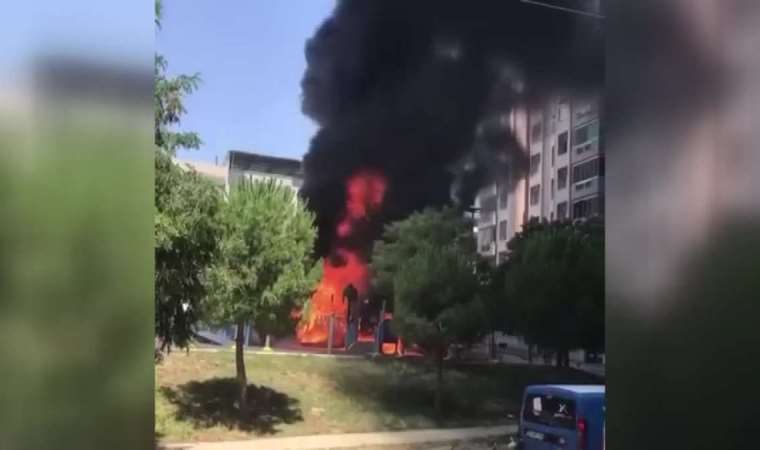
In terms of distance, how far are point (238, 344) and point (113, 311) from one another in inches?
22.8

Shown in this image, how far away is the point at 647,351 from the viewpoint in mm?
3658

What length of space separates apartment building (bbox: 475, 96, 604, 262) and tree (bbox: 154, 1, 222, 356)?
1.21 meters

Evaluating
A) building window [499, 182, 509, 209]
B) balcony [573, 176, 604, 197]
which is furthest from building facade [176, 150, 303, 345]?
balcony [573, 176, 604, 197]

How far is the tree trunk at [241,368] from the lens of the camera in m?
3.32

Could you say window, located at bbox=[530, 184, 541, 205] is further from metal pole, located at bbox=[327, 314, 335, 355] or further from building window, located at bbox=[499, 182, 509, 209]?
metal pole, located at bbox=[327, 314, 335, 355]

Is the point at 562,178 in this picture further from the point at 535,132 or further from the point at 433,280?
the point at 433,280

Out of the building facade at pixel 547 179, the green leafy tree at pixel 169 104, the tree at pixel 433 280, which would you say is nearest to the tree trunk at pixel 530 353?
the building facade at pixel 547 179

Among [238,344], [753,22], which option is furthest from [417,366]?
[753,22]

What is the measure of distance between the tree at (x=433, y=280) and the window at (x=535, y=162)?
40 cm

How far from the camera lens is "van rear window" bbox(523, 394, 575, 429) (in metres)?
3.75

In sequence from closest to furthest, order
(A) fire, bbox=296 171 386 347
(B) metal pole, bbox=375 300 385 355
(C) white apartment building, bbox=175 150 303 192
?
1. (C) white apartment building, bbox=175 150 303 192
2. (A) fire, bbox=296 171 386 347
3. (B) metal pole, bbox=375 300 385 355

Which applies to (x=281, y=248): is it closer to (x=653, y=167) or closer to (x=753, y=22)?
(x=653, y=167)

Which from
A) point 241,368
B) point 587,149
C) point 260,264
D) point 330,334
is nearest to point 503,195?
point 587,149

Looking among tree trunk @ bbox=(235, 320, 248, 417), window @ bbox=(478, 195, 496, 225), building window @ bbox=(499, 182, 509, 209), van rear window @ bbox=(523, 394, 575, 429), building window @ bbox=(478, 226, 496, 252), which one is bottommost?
van rear window @ bbox=(523, 394, 575, 429)
